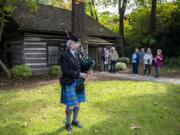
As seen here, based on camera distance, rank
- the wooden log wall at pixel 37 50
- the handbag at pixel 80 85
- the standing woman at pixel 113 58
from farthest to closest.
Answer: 1. the wooden log wall at pixel 37 50
2. the standing woman at pixel 113 58
3. the handbag at pixel 80 85

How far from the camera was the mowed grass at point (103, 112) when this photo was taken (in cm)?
727

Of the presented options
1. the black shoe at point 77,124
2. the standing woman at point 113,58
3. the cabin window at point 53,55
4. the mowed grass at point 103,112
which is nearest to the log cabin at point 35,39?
the cabin window at point 53,55

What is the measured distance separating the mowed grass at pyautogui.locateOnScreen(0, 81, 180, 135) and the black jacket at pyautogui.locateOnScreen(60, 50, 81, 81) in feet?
4.34

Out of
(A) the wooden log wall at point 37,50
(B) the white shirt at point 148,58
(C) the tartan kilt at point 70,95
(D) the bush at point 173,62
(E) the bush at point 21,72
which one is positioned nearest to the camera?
(C) the tartan kilt at point 70,95

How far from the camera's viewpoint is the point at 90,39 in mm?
24031

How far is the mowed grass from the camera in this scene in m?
7.27

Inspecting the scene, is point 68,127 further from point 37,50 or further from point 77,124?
point 37,50

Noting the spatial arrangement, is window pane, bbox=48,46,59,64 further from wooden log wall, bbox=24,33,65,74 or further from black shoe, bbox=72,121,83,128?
black shoe, bbox=72,121,83,128

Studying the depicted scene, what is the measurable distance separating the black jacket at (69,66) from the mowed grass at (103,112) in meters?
1.32

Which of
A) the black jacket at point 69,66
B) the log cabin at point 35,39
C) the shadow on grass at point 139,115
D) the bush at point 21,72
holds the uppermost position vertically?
the log cabin at point 35,39

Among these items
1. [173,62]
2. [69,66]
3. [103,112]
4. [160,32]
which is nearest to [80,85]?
[69,66]

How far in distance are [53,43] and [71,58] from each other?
51.6 ft

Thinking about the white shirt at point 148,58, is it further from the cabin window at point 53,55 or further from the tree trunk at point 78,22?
the cabin window at point 53,55

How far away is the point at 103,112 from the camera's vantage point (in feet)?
28.5
